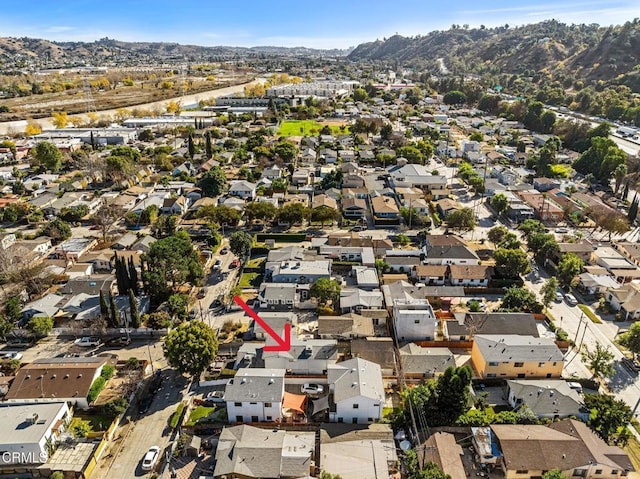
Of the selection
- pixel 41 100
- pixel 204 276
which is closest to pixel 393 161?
pixel 204 276

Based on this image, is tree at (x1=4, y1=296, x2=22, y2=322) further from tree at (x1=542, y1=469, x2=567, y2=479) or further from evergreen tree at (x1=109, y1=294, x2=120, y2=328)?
tree at (x1=542, y1=469, x2=567, y2=479)

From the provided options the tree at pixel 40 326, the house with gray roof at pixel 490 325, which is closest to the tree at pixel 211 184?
the tree at pixel 40 326

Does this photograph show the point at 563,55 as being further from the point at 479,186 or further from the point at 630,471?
the point at 630,471

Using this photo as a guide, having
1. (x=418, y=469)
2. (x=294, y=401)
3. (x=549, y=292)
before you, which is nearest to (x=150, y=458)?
(x=294, y=401)

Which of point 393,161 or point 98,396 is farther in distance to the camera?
point 393,161

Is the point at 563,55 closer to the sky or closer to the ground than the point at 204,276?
closer to the sky

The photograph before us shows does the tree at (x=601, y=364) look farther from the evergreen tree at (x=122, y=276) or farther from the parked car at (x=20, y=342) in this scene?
the parked car at (x=20, y=342)
